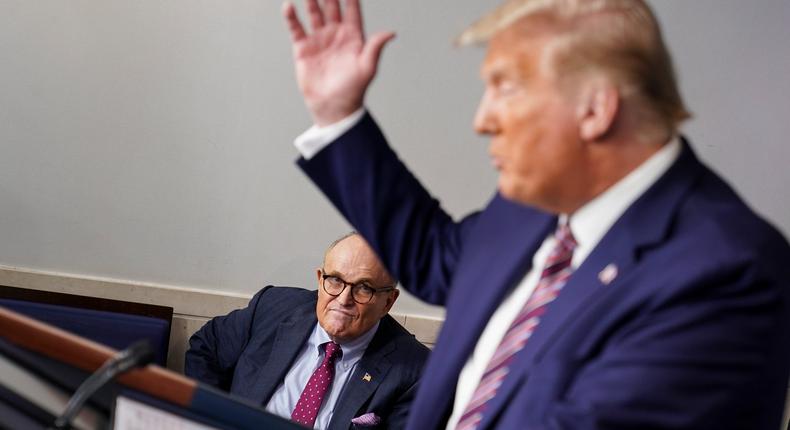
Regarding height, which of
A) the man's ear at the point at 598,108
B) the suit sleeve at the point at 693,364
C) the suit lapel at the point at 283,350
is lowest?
the suit lapel at the point at 283,350

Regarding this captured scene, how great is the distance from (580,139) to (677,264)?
18 cm

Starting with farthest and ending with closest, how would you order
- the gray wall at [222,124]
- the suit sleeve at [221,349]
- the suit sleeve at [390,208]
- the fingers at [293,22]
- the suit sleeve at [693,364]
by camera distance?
the gray wall at [222,124] → the suit sleeve at [221,349] → the suit sleeve at [390,208] → the fingers at [293,22] → the suit sleeve at [693,364]

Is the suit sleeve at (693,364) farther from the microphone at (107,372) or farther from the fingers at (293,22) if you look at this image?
the fingers at (293,22)

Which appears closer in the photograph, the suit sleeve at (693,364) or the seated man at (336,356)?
the suit sleeve at (693,364)

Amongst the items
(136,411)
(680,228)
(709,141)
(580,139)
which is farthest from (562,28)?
(709,141)

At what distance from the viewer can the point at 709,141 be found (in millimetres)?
3326

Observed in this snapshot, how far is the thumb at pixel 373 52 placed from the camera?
1.33 meters

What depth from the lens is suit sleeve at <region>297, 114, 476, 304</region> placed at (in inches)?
55.6

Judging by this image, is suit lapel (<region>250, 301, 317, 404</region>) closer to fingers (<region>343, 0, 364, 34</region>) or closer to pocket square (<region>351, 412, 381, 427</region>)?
pocket square (<region>351, 412, 381, 427</region>)

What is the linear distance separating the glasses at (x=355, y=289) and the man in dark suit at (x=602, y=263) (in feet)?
4.55

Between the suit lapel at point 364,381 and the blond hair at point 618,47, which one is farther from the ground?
the blond hair at point 618,47

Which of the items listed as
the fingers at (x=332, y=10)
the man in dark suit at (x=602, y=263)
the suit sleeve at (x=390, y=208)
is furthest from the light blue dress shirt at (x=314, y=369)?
the fingers at (x=332, y=10)

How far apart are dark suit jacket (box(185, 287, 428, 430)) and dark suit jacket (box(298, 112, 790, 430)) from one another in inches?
53.9

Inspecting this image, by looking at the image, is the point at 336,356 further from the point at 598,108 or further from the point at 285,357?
the point at 598,108
